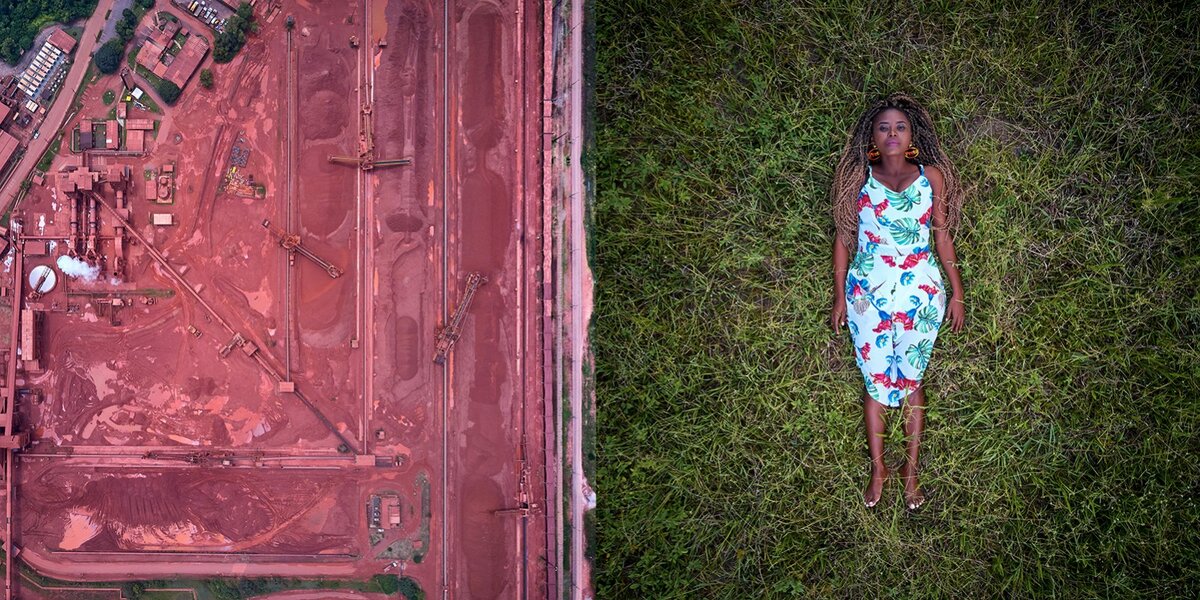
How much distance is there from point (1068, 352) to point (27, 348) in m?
7.64

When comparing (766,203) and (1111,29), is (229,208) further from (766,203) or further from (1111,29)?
(1111,29)

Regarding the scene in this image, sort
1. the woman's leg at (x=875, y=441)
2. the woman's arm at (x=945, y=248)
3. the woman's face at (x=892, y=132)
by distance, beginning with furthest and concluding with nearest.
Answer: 1. the woman's leg at (x=875, y=441)
2. the woman's arm at (x=945, y=248)
3. the woman's face at (x=892, y=132)

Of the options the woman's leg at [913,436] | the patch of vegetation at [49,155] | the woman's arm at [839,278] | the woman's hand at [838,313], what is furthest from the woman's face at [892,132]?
the patch of vegetation at [49,155]

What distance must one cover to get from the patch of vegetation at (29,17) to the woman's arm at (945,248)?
6322 millimetres

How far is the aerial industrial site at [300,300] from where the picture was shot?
494 cm

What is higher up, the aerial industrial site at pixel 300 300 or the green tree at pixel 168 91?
the green tree at pixel 168 91

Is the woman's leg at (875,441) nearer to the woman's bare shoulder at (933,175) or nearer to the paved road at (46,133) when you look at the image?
the woman's bare shoulder at (933,175)

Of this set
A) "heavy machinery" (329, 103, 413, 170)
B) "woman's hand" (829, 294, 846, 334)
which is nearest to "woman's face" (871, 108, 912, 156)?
"woman's hand" (829, 294, 846, 334)

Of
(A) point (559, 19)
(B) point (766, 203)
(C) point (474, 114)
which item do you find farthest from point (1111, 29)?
(C) point (474, 114)

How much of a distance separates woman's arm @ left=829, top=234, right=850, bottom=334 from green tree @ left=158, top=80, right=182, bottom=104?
494 cm

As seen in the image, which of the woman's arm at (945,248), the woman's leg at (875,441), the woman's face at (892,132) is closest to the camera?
the woman's face at (892,132)

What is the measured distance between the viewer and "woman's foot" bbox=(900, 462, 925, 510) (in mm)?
4980

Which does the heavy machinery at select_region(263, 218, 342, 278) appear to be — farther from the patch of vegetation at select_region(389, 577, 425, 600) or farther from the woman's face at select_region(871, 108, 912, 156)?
the woman's face at select_region(871, 108, 912, 156)

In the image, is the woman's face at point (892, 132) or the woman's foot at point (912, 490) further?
the woman's foot at point (912, 490)
